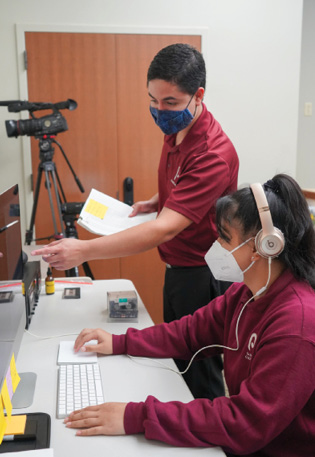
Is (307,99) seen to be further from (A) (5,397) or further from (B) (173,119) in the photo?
(A) (5,397)

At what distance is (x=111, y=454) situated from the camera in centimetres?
101

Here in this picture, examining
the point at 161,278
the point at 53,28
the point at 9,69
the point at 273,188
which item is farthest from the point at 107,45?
the point at 273,188

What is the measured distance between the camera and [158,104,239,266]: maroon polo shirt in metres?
1.75

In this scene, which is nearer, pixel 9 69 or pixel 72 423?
pixel 72 423

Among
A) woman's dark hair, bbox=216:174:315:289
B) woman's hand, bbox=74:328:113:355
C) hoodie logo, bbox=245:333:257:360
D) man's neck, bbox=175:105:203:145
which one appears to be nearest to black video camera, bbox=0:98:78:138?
man's neck, bbox=175:105:203:145

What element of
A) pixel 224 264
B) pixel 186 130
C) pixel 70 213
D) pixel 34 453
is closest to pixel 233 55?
pixel 70 213

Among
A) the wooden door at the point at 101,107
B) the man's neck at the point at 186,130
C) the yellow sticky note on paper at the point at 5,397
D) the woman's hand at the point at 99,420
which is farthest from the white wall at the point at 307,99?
the yellow sticky note on paper at the point at 5,397

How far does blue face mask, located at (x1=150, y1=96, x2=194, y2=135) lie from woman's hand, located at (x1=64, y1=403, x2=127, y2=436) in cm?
106

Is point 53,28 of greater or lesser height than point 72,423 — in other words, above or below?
above

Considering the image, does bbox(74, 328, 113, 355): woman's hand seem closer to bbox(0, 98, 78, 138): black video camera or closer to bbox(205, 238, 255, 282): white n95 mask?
bbox(205, 238, 255, 282): white n95 mask

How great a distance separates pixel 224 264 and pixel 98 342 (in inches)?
18.0

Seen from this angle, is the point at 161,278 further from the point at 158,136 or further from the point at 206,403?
the point at 206,403

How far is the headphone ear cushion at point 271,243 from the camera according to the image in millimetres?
1113

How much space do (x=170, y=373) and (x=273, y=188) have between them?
22.3 inches
